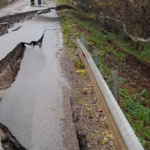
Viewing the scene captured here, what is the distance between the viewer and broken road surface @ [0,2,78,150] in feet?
13.7

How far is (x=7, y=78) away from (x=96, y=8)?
1518cm

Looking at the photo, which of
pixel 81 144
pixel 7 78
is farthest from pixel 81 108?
pixel 7 78

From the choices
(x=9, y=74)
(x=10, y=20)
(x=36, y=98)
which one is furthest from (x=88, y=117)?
(x=10, y=20)

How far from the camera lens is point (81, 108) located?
16.9ft

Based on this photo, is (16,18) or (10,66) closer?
(10,66)

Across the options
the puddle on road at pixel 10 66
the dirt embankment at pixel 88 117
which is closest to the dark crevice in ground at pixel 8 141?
the dirt embankment at pixel 88 117

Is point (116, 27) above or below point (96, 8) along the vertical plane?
below

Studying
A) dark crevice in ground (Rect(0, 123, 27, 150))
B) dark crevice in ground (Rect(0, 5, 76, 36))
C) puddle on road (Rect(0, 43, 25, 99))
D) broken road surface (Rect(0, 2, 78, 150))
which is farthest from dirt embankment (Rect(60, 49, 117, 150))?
dark crevice in ground (Rect(0, 5, 76, 36))

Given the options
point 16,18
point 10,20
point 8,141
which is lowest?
point 8,141

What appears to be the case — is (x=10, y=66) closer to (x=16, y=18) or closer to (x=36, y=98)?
(x=36, y=98)

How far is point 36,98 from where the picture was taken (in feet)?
18.7

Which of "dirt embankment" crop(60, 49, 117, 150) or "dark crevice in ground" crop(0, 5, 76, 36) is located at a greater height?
"dark crevice in ground" crop(0, 5, 76, 36)

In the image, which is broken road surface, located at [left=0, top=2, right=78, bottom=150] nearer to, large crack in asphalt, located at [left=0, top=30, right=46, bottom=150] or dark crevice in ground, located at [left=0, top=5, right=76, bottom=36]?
large crack in asphalt, located at [left=0, top=30, right=46, bottom=150]

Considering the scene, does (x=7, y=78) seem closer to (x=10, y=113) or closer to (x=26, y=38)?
(x=10, y=113)
